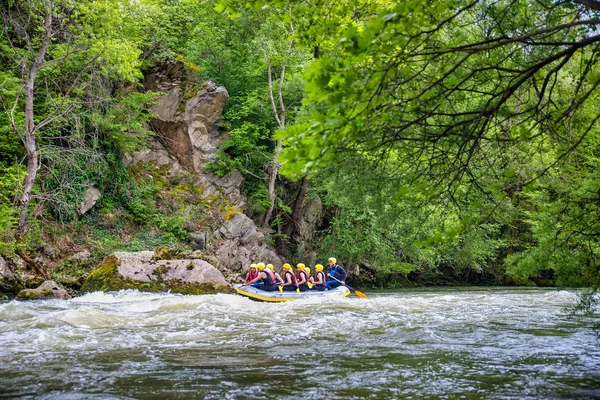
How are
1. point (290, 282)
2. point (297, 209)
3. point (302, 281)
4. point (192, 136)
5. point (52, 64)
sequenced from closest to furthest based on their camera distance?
1. point (290, 282)
2. point (302, 281)
3. point (52, 64)
4. point (192, 136)
5. point (297, 209)

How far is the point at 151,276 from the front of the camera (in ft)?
50.2

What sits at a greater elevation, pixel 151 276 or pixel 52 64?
pixel 52 64

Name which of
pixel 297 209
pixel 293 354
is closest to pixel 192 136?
pixel 297 209

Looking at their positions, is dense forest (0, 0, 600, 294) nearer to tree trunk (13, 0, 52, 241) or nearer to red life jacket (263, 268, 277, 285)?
tree trunk (13, 0, 52, 241)

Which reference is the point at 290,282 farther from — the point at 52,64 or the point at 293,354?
the point at 52,64

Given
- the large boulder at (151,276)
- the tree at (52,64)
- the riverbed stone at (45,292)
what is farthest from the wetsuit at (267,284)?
the tree at (52,64)

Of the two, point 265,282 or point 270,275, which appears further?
point 270,275

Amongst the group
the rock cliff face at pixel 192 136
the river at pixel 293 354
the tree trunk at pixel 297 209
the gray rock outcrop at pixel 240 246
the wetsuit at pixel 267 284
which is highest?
the rock cliff face at pixel 192 136

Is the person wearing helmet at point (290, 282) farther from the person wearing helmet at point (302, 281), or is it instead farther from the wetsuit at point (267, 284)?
the wetsuit at point (267, 284)

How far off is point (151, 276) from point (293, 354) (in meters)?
10.1

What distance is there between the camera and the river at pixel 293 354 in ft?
14.6

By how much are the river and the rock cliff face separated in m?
11.2

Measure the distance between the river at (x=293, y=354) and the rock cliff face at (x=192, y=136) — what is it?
11224mm

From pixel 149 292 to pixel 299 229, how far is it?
11.0m
